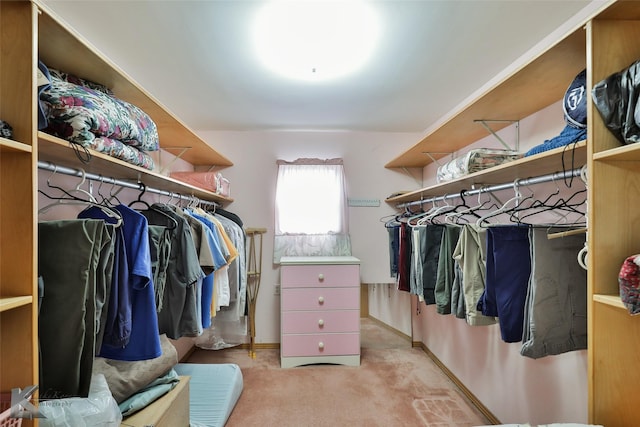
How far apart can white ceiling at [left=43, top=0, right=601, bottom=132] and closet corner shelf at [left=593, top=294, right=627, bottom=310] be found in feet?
4.24

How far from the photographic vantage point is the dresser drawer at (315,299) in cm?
276

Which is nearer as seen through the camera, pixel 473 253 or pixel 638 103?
pixel 638 103

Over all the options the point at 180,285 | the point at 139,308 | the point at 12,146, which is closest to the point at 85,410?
the point at 139,308

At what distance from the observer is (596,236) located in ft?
2.93

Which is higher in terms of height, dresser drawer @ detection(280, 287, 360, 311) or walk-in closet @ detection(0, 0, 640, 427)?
walk-in closet @ detection(0, 0, 640, 427)

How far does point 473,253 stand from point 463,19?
1.16 metres

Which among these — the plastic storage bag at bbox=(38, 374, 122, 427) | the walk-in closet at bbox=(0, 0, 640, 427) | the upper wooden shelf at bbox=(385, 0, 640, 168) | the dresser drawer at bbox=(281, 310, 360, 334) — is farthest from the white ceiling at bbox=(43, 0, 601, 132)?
the dresser drawer at bbox=(281, 310, 360, 334)

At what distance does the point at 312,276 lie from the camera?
2.77 metres

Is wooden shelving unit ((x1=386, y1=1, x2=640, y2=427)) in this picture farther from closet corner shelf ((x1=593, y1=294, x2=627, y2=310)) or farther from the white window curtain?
the white window curtain

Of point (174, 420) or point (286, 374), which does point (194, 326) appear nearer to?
point (174, 420)

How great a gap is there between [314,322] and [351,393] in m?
0.65

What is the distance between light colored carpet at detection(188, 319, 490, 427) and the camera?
80.4 inches

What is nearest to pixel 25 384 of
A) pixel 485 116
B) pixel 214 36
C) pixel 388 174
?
pixel 214 36

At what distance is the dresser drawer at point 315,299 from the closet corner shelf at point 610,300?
2.04 metres
